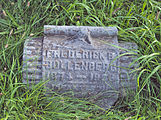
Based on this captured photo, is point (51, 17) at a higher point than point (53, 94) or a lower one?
higher

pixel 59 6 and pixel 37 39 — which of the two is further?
pixel 59 6

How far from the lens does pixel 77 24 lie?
225cm

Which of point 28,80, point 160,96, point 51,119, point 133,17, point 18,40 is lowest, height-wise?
A: point 51,119

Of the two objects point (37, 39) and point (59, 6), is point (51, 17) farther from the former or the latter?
point (37, 39)

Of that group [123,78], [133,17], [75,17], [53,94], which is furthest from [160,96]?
[75,17]

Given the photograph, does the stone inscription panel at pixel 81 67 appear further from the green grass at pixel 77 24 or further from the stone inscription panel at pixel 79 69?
the green grass at pixel 77 24

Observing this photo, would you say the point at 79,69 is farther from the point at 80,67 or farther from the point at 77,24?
the point at 77,24

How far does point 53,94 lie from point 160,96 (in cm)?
100

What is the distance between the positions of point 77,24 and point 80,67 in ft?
1.78

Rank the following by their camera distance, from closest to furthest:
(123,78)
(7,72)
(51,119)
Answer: (51,119) → (123,78) → (7,72)

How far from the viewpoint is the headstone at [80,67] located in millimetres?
1929

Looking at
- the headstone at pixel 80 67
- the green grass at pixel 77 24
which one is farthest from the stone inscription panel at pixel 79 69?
the green grass at pixel 77 24

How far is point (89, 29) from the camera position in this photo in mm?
2064

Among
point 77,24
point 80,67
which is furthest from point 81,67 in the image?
point 77,24
